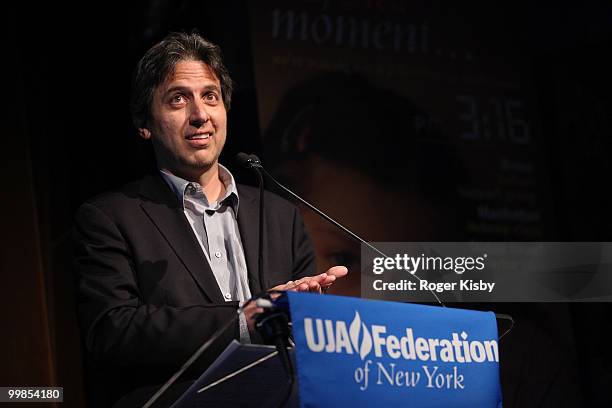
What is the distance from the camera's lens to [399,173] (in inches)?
172

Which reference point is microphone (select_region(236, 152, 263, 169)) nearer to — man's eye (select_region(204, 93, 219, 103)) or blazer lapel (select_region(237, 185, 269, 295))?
blazer lapel (select_region(237, 185, 269, 295))

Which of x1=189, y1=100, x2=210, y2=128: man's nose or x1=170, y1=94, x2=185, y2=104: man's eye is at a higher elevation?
x1=170, y1=94, x2=185, y2=104: man's eye

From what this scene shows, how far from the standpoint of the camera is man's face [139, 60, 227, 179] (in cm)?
283

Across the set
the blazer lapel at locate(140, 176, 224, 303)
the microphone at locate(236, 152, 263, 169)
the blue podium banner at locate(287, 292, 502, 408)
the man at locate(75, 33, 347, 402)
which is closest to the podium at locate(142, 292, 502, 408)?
the blue podium banner at locate(287, 292, 502, 408)

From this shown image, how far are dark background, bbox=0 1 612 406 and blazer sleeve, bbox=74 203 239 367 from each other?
1.61 meters

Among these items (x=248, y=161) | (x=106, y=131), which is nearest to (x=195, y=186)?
(x=248, y=161)

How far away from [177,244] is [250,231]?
0.27 m

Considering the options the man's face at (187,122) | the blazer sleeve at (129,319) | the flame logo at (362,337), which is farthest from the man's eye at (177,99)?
the flame logo at (362,337)

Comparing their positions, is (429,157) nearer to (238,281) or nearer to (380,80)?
(380,80)

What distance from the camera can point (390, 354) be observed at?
201cm

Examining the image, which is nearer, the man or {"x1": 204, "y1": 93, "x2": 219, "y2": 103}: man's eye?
the man

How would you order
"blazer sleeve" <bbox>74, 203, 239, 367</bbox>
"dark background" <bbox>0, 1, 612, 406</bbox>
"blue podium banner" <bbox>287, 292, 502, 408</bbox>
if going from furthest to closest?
"dark background" <bbox>0, 1, 612, 406</bbox>, "blazer sleeve" <bbox>74, 203, 239, 367</bbox>, "blue podium banner" <bbox>287, 292, 502, 408</bbox>

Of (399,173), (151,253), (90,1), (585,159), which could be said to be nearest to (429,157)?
(399,173)

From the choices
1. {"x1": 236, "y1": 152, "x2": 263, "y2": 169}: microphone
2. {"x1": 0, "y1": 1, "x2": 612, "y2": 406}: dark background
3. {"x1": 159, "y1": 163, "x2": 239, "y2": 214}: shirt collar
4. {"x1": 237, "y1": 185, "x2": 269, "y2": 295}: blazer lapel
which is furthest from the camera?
{"x1": 0, "y1": 1, "x2": 612, "y2": 406}: dark background
